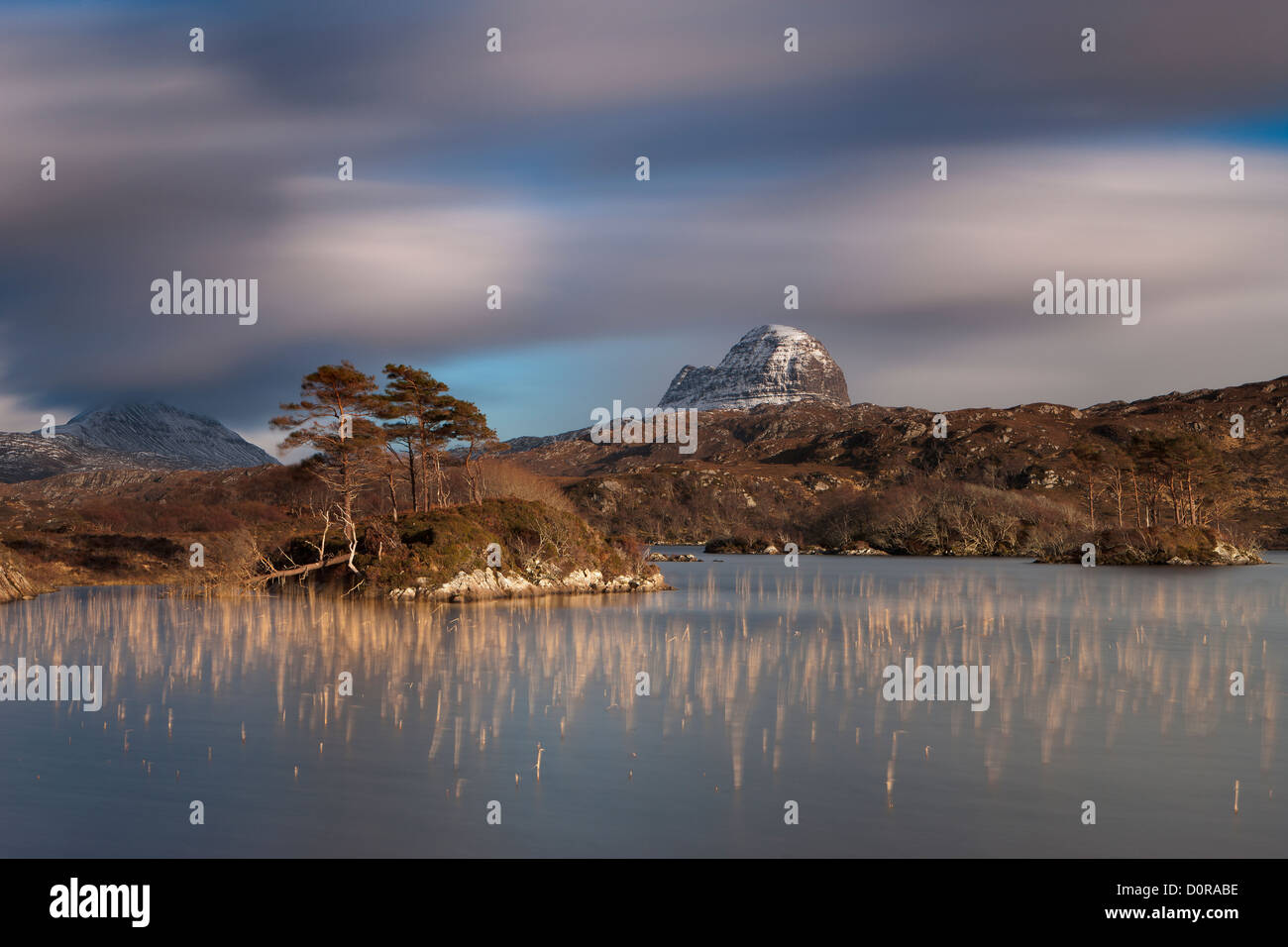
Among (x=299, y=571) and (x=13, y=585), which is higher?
(x=299, y=571)

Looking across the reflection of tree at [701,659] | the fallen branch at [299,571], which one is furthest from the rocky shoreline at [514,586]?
the fallen branch at [299,571]

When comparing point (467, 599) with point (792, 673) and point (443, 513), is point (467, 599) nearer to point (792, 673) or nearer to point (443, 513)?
point (443, 513)

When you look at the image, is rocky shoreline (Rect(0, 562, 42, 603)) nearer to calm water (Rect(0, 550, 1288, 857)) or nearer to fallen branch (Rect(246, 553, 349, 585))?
fallen branch (Rect(246, 553, 349, 585))

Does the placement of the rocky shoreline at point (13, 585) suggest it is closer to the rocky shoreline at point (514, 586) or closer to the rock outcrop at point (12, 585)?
the rock outcrop at point (12, 585)

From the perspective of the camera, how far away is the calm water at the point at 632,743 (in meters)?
9.62

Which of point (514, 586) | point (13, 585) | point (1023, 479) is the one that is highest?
point (1023, 479)

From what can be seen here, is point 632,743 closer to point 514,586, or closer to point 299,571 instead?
point 514,586

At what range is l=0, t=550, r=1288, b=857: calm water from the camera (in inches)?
379

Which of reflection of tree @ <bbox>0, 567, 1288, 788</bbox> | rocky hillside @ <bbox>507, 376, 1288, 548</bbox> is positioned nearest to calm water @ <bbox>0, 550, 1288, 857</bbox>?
reflection of tree @ <bbox>0, 567, 1288, 788</bbox>

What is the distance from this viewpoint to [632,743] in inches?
527

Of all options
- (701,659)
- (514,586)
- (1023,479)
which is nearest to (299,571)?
(514,586)

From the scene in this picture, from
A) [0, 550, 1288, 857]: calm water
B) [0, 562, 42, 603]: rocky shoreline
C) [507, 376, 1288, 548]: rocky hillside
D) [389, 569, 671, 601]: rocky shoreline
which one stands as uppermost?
[507, 376, 1288, 548]: rocky hillside
